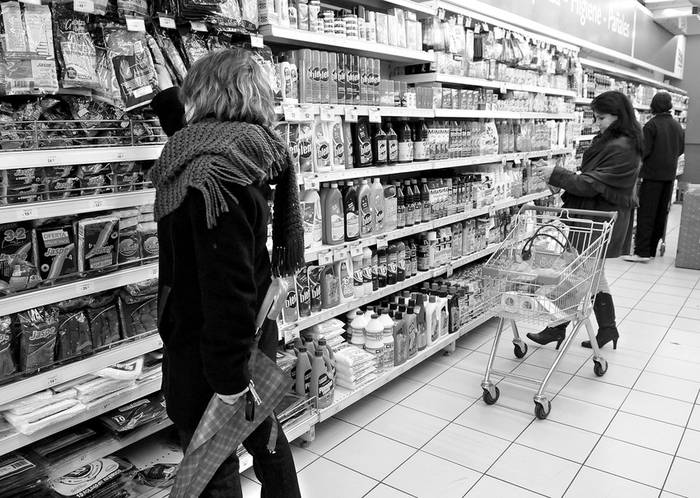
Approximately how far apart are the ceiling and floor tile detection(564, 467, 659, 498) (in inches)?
373

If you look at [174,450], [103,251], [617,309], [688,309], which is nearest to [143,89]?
[103,251]

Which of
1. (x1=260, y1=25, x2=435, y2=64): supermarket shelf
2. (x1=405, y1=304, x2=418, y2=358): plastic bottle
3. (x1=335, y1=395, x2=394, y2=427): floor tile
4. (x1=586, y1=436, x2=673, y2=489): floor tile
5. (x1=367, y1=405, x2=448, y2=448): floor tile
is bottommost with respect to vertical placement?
(x1=586, y1=436, x2=673, y2=489): floor tile

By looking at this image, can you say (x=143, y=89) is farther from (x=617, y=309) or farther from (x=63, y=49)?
(x=617, y=309)

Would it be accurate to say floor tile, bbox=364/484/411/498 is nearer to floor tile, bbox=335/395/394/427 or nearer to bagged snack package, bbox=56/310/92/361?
floor tile, bbox=335/395/394/427

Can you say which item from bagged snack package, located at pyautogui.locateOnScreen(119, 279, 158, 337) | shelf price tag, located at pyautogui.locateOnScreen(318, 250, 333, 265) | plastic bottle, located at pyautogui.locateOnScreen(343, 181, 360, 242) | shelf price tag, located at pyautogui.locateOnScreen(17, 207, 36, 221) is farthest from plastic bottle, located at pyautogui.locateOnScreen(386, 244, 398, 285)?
shelf price tag, located at pyautogui.locateOnScreen(17, 207, 36, 221)

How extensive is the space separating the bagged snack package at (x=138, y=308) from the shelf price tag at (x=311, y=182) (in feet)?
3.12

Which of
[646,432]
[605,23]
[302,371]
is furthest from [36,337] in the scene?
[605,23]

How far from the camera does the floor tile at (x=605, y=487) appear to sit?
2.64 meters

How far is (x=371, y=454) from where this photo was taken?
3.00 m

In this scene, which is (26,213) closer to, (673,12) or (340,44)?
(340,44)

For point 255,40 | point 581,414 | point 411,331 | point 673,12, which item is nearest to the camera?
point 255,40

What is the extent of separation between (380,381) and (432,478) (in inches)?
31.1

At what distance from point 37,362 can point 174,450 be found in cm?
86

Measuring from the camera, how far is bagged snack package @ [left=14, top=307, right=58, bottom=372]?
194 cm
